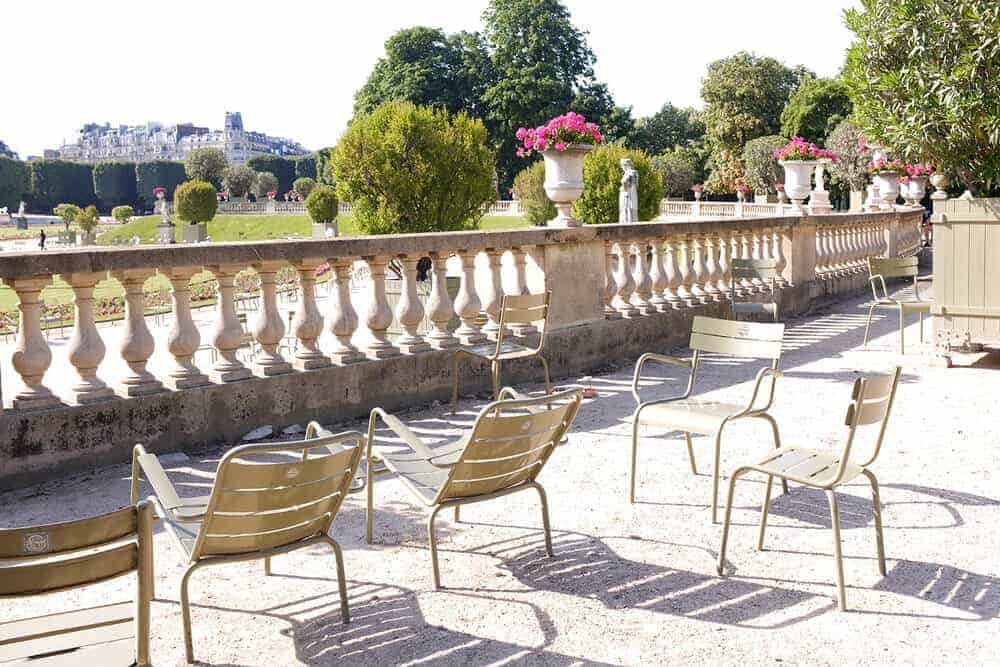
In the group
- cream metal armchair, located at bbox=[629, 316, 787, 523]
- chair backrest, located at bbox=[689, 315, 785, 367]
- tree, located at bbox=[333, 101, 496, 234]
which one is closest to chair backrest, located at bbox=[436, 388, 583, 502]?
cream metal armchair, located at bbox=[629, 316, 787, 523]

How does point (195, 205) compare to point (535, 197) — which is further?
point (195, 205)

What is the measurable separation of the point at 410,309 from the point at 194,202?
4709cm

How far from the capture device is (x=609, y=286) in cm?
903

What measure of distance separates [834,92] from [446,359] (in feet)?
155

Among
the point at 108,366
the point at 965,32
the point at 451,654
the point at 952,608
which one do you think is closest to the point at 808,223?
the point at 965,32

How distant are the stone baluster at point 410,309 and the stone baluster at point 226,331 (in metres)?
1.26

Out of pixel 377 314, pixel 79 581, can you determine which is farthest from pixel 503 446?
pixel 377 314

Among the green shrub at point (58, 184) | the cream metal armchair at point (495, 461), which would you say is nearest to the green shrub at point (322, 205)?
the cream metal armchair at point (495, 461)

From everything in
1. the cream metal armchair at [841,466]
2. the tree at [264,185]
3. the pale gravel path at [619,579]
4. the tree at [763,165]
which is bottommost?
the pale gravel path at [619,579]

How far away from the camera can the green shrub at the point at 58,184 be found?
9500 centimetres

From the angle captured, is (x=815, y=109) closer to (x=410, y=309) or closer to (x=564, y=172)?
(x=564, y=172)

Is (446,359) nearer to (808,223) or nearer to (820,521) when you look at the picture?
(820,521)

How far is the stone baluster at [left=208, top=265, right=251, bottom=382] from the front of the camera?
6.09 m

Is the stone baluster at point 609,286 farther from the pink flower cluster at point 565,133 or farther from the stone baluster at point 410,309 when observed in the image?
the stone baluster at point 410,309
